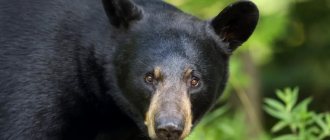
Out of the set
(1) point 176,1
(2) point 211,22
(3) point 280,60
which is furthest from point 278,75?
(2) point 211,22

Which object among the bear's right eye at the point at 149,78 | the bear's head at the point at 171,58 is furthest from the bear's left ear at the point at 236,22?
the bear's right eye at the point at 149,78

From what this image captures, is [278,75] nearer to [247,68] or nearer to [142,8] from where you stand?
[247,68]

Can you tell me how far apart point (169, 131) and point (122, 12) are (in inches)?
40.9

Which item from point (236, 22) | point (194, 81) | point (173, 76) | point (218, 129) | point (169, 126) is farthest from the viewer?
point (218, 129)

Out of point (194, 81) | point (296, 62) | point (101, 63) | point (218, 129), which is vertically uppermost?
point (194, 81)

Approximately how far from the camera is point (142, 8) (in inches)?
260

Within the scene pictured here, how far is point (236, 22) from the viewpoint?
6.70 m

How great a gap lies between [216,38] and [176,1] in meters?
3.39

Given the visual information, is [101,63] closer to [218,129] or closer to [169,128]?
[169,128]

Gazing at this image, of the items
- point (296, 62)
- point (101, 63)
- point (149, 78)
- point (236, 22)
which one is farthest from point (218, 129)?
point (296, 62)

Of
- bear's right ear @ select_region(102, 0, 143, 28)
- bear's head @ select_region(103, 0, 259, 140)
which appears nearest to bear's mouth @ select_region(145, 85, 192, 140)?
bear's head @ select_region(103, 0, 259, 140)

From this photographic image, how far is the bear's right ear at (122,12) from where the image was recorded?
21.0 feet

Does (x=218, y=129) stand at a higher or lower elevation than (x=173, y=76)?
lower

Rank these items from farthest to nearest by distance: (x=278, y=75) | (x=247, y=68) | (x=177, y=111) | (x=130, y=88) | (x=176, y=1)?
(x=278, y=75), (x=247, y=68), (x=176, y=1), (x=130, y=88), (x=177, y=111)
